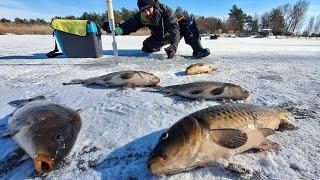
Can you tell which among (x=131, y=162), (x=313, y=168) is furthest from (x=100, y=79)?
(x=313, y=168)

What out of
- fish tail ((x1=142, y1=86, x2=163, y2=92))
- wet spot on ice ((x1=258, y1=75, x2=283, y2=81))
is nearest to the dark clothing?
wet spot on ice ((x1=258, y1=75, x2=283, y2=81))

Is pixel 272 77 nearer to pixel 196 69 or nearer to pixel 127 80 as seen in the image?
pixel 196 69

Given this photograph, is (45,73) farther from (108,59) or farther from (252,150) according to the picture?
(252,150)

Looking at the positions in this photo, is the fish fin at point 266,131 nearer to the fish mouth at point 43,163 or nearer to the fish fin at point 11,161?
the fish mouth at point 43,163

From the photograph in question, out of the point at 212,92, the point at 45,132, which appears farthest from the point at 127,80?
the point at 45,132

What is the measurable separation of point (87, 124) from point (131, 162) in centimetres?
81

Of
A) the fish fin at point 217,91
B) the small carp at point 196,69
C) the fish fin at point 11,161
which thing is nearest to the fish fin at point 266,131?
the fish fin at point 217,91

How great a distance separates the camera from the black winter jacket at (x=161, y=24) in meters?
6.23

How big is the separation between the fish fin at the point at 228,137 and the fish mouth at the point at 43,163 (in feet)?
3.20

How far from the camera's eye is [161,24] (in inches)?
263

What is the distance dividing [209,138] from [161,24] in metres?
5.10

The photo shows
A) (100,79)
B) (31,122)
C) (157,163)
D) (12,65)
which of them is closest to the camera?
(157,163)

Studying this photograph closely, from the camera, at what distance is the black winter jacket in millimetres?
6234

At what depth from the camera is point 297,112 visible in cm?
270
